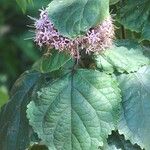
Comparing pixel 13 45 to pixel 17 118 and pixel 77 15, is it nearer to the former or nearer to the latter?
pixel 17 118

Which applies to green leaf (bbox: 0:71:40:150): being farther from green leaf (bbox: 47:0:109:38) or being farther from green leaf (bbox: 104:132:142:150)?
green leaf (bbox: 47:0:109:38)

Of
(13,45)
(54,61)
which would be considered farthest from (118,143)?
(13,45)

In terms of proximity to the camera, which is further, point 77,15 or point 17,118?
point 17,118

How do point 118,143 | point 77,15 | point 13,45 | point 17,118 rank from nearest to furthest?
point 77,15
point 118,143
point 17,118
point 13,45

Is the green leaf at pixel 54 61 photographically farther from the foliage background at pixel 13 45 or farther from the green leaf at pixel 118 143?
the foliage background at pixel 13 45

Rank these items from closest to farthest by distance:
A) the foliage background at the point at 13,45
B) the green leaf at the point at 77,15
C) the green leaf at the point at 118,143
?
the green leaf at the point at 77,15, the green leaf at the point at 118,143, the foliage background at the point at 13,45

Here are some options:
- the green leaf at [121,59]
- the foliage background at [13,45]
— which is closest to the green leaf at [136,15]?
the green leaf at [121,59]

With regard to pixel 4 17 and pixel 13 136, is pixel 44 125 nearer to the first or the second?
pixel 13 136

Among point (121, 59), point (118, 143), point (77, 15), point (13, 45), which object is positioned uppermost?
point (77, 15)
